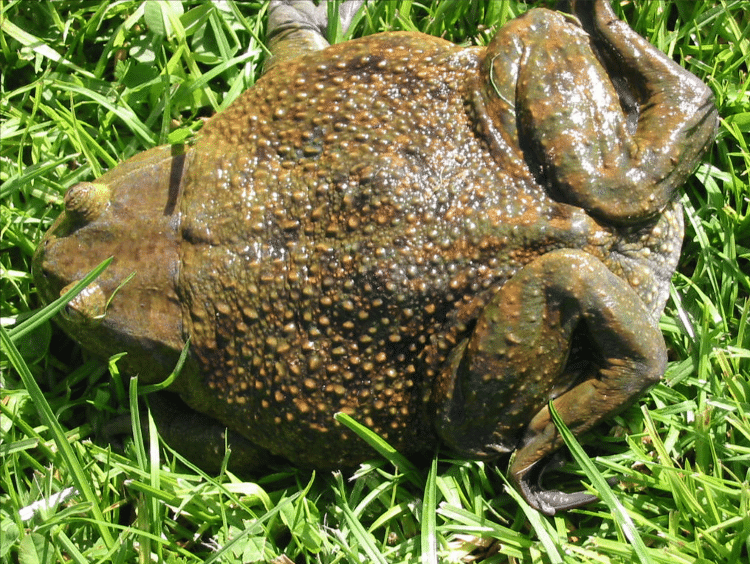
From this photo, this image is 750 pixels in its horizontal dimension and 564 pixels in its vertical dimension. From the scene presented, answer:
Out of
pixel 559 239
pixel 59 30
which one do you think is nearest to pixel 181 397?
pixel 559 239

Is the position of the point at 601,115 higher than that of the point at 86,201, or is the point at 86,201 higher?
the point at 601,115

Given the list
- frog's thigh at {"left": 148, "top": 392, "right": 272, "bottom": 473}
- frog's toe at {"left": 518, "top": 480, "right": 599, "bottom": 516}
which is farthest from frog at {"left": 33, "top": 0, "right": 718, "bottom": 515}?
frog's thigh at {"left": 148, "top": 392, "right": 272, "bottom": 473}

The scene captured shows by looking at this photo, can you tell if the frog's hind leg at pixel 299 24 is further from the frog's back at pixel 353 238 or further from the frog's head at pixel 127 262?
the frog's head at pixel 127 262

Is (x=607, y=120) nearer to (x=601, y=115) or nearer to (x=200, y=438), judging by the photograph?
(x=601, y=115)

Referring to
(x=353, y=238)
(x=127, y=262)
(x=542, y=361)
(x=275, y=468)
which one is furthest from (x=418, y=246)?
(x=275, y=468)

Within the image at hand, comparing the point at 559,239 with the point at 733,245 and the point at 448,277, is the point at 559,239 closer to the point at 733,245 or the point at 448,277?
the point at 448,277

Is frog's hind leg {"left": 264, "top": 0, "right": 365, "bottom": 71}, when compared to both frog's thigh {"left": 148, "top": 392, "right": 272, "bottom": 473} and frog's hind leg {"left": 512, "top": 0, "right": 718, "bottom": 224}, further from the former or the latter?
frog's thigh {"left": 148, "top": 392, "right": 272, "bottom": 473}
